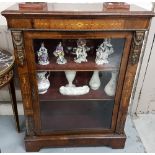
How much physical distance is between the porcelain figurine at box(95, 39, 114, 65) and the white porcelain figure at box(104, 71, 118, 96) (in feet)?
0.31

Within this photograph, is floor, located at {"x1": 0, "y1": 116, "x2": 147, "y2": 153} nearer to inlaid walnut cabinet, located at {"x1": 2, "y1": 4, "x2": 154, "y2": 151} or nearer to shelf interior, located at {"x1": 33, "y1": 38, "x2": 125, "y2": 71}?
inlaid walnut cabinet, located at {"x1": 2, "y1": 4, "x2": 154, "y2": 151}

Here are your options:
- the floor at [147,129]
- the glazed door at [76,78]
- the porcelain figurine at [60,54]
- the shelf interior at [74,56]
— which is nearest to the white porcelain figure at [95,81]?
the glazed door at [76,78]

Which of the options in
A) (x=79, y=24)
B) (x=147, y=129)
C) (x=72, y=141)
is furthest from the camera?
(x=147, y=129)

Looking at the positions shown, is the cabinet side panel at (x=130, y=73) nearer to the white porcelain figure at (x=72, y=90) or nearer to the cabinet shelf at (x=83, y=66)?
the cabinet shelf at (x=83, y=66)

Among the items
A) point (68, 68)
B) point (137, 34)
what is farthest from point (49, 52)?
point (137, 34)

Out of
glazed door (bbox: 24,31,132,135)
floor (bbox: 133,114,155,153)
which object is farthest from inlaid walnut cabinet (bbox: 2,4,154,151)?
floor (bbox: 133,114,155,153)

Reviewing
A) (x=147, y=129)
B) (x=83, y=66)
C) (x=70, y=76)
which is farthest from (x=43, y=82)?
(x=147, y=129)

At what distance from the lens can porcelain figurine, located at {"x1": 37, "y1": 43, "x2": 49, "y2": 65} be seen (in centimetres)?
115

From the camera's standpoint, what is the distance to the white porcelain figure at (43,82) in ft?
4.09

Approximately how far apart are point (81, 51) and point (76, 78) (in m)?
0.23

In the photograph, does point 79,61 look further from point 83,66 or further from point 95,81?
point 95,81

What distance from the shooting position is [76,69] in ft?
3.90

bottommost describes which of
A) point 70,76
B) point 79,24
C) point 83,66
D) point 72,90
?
point 72,90

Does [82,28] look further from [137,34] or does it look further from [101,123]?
[101,123]
